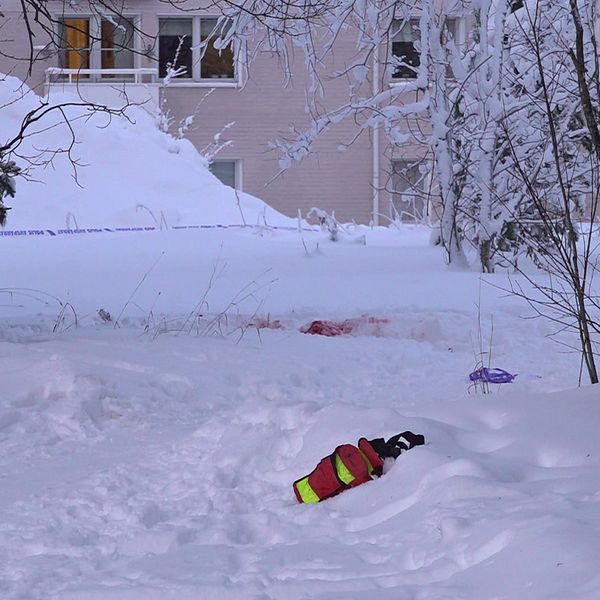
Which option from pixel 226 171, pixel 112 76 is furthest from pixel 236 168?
pixel 112 76

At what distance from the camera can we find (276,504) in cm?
338

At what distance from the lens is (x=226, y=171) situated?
2086 cm

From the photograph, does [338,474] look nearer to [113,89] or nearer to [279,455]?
[279,455]

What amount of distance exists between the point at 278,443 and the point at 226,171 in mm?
17196

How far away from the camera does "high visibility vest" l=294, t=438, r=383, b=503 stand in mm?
3344

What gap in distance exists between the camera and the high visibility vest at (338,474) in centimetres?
334

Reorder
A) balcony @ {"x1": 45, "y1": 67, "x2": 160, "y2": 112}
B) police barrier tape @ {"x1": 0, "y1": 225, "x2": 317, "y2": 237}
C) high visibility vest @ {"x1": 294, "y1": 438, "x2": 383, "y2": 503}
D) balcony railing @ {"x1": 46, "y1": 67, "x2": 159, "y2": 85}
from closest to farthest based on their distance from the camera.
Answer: high visibility vest @ {"x1": 294, "y1": 438, "x2": 383, "y2": 503} → police barrier tape @ {"x1": 0, "y1": 225, "x2": 317, "y2": 237} → balcony @ {"x1": 45, "y1": 67, "x2": 160, "y2": 112} → balcony railing @ {"x1": 46, "y1": 67, "x2": 159, "y2": 85}

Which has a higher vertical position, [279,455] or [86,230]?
[86,230]

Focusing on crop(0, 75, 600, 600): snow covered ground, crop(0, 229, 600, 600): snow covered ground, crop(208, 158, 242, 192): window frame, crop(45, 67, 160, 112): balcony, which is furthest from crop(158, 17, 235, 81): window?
crop(0, 229, 600, 600): snow covered ground

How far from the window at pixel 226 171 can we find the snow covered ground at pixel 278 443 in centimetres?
1170

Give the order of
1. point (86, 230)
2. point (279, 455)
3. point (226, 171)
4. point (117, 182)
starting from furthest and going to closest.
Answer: point (226, 171) → point (117, 182) → point (86, 230) → point (279, 455)

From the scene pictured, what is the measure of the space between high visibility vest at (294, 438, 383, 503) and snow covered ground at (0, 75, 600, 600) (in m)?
0.05

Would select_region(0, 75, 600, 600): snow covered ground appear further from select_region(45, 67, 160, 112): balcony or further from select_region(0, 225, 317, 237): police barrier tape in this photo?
Answer: select_region(45, 67, 160, 112): balcony

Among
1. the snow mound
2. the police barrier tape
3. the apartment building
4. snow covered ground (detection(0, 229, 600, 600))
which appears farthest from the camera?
the apartment building
